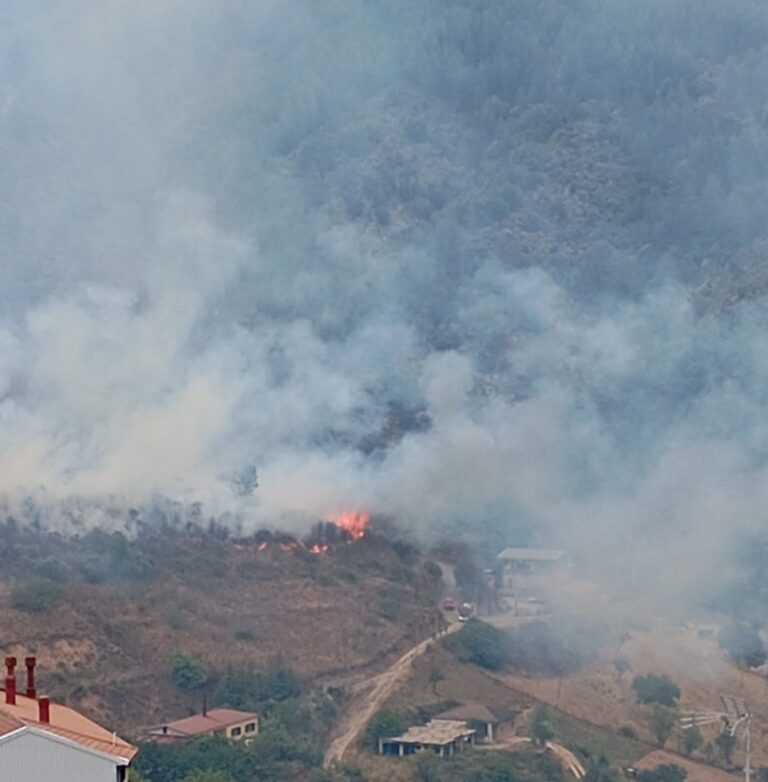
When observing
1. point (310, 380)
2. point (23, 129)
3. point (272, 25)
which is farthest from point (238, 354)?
point (272, 25)

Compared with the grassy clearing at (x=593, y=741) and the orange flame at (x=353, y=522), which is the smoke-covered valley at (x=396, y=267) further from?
the grassy clearing at (x=593, y=741)

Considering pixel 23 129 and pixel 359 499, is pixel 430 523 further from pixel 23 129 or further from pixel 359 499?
pixel 23 129

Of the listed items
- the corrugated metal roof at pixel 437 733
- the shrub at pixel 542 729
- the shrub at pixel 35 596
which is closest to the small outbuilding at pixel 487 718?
the corrugated metal roof at pixel 437 733

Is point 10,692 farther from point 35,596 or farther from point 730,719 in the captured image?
point 730,719

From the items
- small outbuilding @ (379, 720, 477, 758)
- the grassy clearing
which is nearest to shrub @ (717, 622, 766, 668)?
the grassy clearing

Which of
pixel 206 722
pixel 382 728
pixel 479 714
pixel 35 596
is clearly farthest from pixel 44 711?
pixel 35 596

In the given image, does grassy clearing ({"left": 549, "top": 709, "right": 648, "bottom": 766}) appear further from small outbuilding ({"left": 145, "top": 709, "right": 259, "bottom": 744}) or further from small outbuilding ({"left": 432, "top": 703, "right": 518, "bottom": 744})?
small outbuilding ({"left": 145, "top": 709, "right": 259, "bottom": 744})
